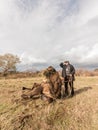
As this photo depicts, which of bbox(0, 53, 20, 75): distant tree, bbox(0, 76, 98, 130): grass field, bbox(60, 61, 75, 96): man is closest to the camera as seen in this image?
bbox(0, 76, 98, 130): grass field

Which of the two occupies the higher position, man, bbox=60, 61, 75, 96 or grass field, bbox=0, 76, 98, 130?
man, bbox=60, 61, 75, 96

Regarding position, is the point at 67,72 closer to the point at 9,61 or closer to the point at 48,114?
the point at 48,114

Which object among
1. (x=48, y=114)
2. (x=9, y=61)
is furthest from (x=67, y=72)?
(x=9, y=61)

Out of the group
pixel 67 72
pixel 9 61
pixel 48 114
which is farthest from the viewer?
pixel 9 61

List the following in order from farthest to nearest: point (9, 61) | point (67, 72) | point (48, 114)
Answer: point (9, 61) → point (67, 72) → point (48, 114)

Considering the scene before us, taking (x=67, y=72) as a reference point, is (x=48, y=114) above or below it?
below

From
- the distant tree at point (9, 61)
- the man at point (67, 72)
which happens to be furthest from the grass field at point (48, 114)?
the distant tree at point (9, 61)

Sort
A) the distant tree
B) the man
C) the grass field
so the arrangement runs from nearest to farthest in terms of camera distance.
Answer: the grass field < the man < the distant tree

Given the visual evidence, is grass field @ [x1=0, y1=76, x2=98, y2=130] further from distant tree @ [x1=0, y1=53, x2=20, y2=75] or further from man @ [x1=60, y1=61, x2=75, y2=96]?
distant tree @ [x1=0, y1=53, x2=20, y2=75]

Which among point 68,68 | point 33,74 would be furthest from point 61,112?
point 33,74

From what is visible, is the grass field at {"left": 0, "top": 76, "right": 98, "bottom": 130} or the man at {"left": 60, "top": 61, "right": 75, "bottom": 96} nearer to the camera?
the grass field at {"left": 0, "top": 76, "right": 98, "bottom": 130}

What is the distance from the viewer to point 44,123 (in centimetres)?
779

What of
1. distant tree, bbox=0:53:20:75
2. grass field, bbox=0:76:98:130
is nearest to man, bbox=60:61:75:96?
grass field, bbox=0:76:98:130

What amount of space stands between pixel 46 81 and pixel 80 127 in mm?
3910
